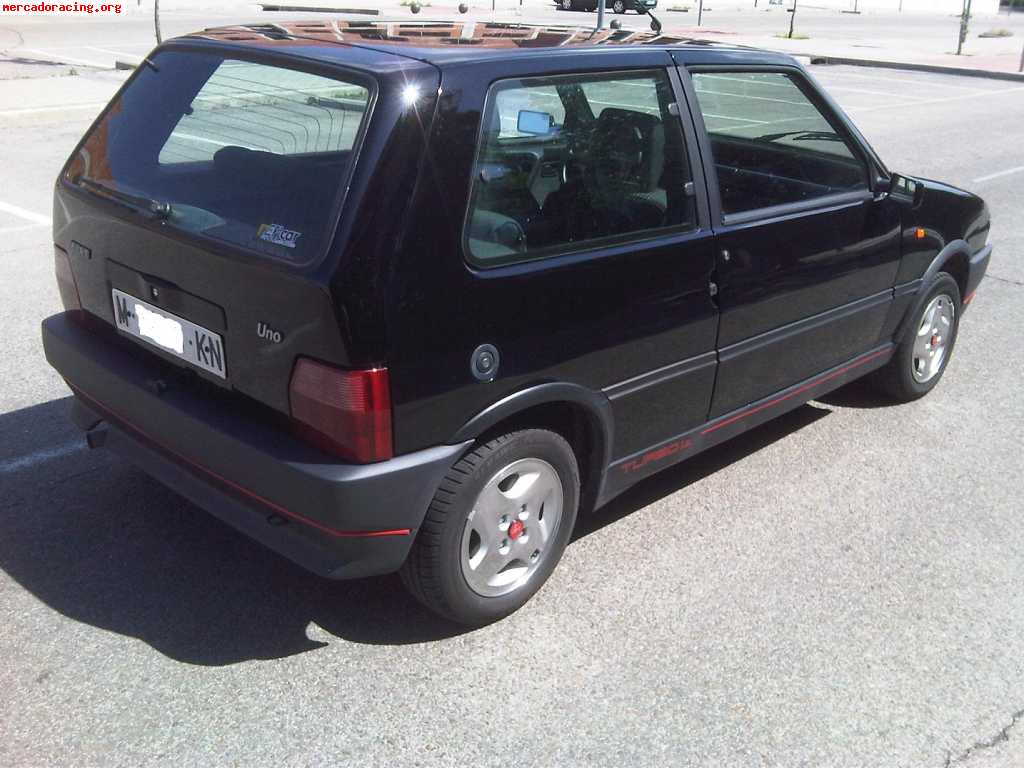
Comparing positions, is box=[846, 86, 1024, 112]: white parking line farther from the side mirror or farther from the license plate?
the license plate

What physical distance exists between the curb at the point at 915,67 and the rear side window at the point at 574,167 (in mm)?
22525

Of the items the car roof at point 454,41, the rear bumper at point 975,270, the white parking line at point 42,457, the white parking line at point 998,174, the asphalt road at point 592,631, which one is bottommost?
the white parking line at point 998,174

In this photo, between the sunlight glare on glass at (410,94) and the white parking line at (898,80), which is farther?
the white parking line at (898,80)

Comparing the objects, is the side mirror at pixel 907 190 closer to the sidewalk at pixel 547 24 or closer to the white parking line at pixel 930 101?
the sidewalk at pixel 547 24

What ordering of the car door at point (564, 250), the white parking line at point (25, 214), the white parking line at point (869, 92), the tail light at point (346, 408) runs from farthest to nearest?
the white parking line at point (869, 92)
the white parking line at point (25, 214)
the car door at point (564, 250)
the tail light at point (346, 408)

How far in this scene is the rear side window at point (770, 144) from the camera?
12.8 feet

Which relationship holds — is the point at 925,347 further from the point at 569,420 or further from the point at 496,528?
the point at 496,528

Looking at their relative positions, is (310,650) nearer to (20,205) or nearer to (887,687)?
(887,687)

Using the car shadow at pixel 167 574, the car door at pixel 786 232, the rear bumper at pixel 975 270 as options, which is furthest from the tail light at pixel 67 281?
the rear bumper at pixel 975 270

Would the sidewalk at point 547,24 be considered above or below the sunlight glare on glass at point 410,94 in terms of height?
below

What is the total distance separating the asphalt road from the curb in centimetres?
2147

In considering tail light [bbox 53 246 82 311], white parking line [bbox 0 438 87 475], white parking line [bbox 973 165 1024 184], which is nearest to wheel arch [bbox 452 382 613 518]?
tail light [bbox 53 246 82 311]

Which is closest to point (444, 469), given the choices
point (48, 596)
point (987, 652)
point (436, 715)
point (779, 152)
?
point (436, 715)

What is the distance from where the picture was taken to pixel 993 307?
22.9 ft
